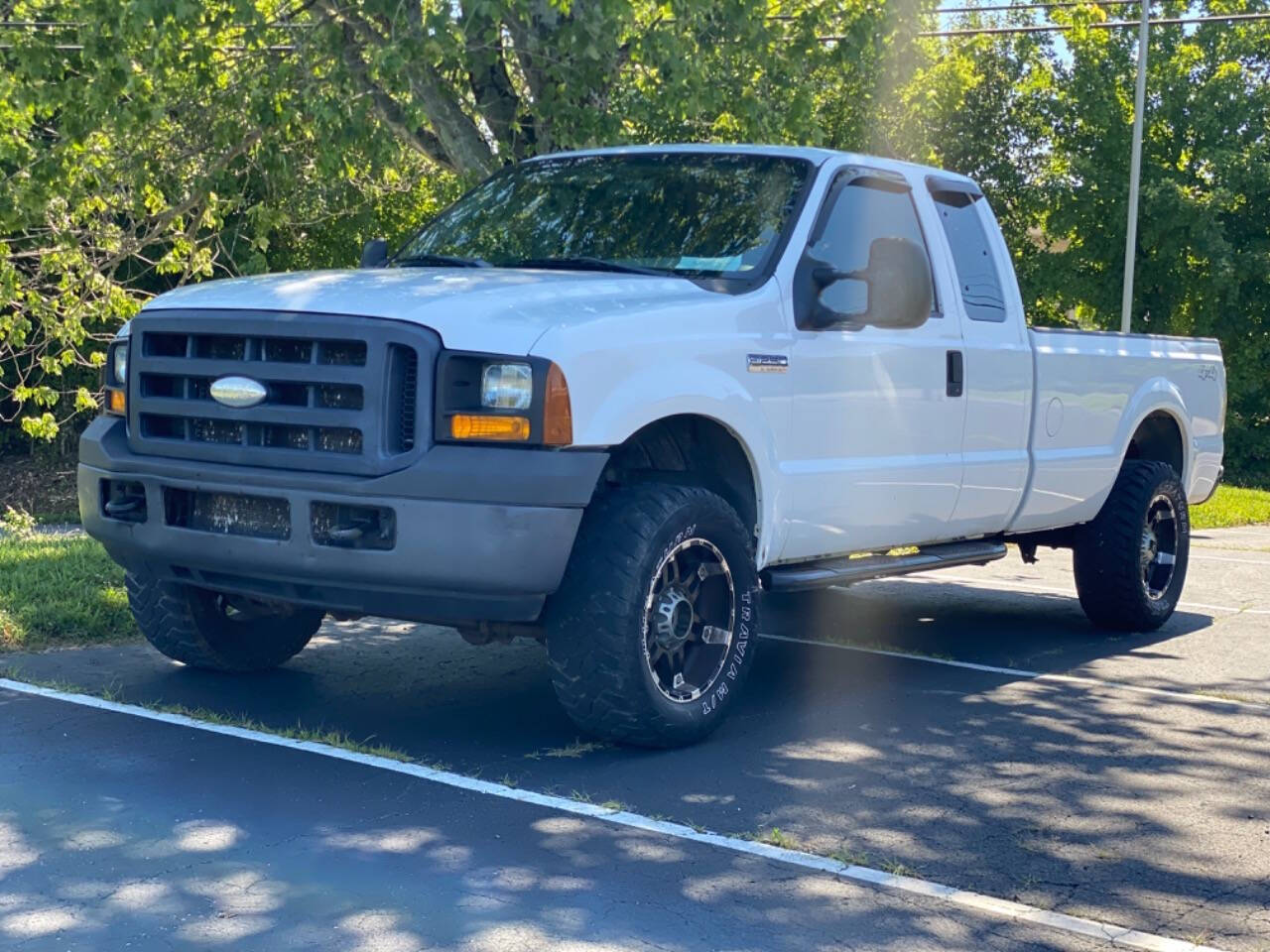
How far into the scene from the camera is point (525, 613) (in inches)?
223

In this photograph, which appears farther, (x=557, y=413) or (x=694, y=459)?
(x=694, y=459)

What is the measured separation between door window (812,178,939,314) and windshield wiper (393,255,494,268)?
4.30 feet

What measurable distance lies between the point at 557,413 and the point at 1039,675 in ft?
11.0

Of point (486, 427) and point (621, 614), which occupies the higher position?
point (486, 427)

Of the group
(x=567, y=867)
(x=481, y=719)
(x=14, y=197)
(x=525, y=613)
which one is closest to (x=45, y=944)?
(x=567, y=867)

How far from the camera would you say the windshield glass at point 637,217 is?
6.70 meters

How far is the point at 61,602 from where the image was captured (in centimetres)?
814

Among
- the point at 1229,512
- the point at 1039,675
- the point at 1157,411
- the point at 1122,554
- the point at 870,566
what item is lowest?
the point at 1229,512

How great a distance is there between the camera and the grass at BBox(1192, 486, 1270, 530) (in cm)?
1886

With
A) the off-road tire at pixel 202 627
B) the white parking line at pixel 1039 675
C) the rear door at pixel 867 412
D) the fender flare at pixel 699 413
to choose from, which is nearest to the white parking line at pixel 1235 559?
the white parking line at pixel 1039 675

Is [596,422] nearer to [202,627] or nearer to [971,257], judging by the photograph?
[202,627]

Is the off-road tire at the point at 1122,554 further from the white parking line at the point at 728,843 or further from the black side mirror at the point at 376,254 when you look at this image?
the white parking line at the point at 728,843

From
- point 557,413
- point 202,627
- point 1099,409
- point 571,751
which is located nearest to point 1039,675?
point 1099,409

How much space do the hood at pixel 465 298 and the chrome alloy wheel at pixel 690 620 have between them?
88 cm
